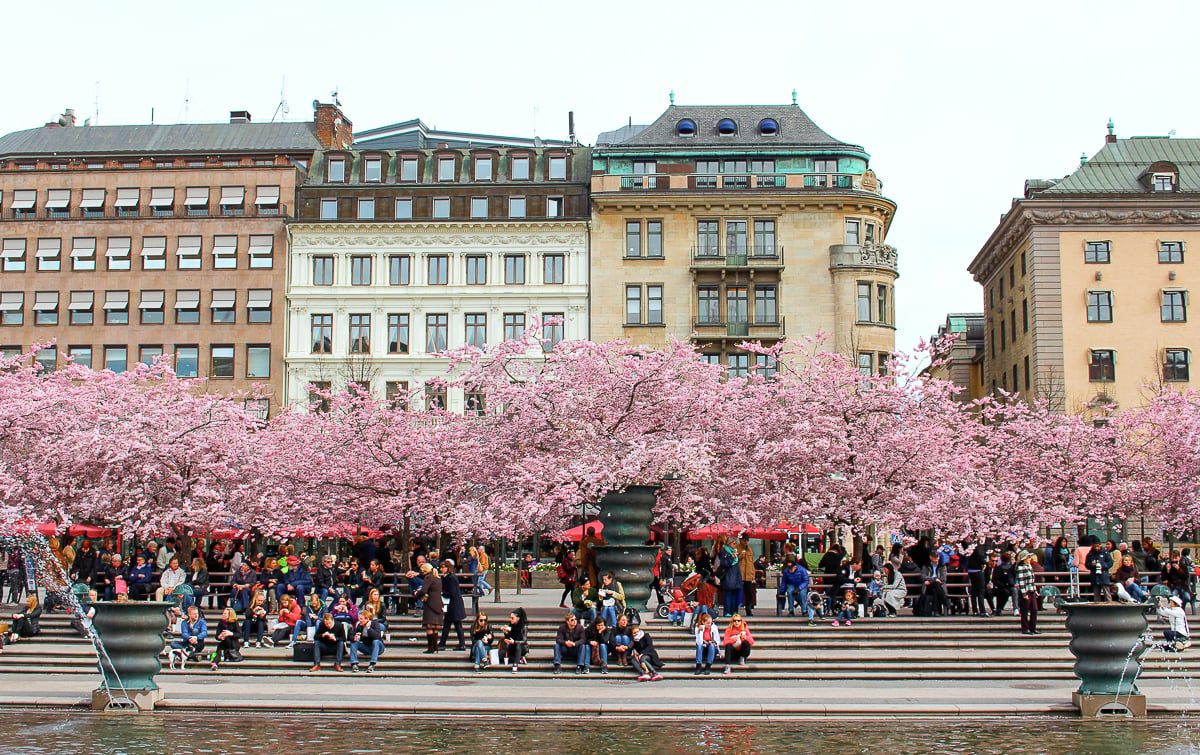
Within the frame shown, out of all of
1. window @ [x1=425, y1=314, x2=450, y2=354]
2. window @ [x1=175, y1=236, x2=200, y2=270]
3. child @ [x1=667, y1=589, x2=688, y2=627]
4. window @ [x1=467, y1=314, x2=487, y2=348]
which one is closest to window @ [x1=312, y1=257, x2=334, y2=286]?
window @ [x1=425, y1=314, x2=450, y2=354]

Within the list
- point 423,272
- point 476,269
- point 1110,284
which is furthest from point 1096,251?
point 423,272

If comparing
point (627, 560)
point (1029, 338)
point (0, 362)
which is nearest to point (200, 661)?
point (627, 560)

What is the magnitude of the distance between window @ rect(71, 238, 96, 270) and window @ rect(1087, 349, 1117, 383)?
47.7m

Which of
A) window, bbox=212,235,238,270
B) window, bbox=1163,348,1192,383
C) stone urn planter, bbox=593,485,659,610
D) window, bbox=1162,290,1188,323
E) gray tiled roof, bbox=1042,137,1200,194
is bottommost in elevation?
stone urn planter, bbox=593,485,659,610

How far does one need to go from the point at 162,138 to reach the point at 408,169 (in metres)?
14.4

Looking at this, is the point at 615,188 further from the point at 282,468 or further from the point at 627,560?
the point at 627,560

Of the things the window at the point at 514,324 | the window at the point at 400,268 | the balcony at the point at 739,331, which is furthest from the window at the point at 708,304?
the window at the point at 400,268

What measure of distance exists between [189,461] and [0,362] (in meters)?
9.32

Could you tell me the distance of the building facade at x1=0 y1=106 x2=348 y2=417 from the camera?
205 feet

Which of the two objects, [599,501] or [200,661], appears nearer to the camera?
[200,661]

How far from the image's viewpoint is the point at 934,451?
35.1 metres

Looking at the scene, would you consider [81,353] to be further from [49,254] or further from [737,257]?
[737,257]

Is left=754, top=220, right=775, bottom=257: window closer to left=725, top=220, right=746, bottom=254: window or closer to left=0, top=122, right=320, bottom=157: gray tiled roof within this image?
left=725, top=220, right=746, bottom=254: window

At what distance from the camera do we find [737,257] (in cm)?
6203
